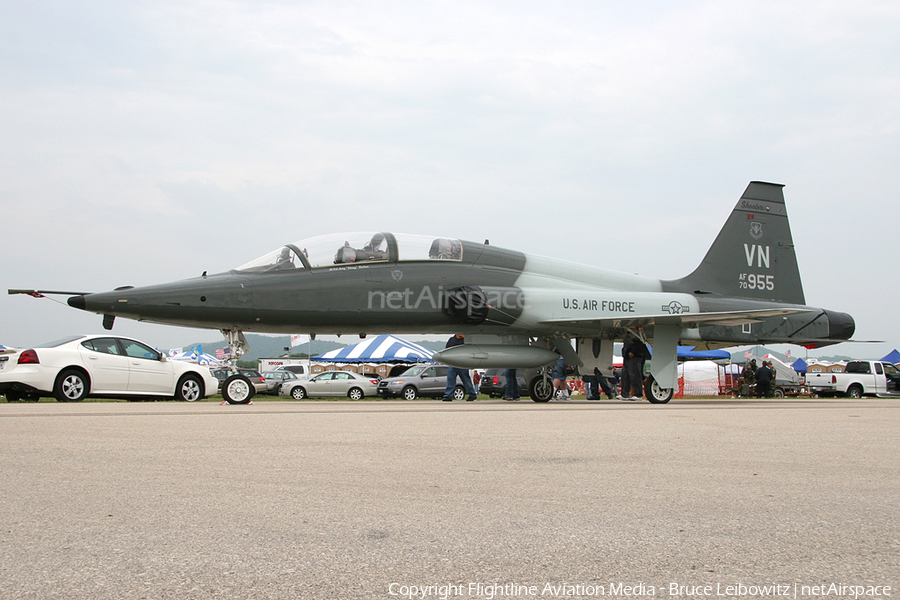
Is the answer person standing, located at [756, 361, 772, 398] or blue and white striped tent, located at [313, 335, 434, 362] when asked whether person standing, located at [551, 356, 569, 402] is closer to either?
person standing, located at [756, 361, 772, 398]

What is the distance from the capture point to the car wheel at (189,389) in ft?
46.2

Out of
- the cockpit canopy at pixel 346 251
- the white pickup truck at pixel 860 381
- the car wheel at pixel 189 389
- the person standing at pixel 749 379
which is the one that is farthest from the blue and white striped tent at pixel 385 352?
the cockpit canopy at pixel 346 251

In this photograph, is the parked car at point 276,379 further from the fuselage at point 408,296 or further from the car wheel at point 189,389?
the fuselage at point 408,296

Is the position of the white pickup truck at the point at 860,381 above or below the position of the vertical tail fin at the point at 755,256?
below

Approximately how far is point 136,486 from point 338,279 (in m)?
9.26

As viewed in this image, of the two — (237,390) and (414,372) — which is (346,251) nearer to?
(237,390)

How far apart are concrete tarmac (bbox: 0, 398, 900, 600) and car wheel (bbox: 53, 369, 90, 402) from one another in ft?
23.9

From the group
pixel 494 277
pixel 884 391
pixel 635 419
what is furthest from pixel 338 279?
pixel 884 391

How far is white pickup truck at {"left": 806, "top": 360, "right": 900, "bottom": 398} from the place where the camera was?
3006 cm

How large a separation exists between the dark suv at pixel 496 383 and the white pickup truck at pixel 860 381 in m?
13.5

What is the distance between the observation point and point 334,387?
28078 millimetres

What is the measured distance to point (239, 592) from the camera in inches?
81.4

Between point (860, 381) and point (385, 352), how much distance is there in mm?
21508

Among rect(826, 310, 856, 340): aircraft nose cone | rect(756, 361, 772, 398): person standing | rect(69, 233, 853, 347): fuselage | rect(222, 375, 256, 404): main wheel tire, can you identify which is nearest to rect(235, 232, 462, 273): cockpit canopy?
rect(69, 233, 853, 347): fuselage
